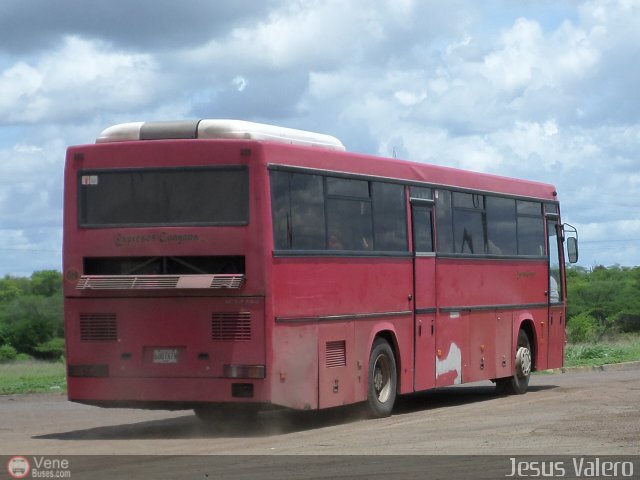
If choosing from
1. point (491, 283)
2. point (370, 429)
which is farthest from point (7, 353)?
point (370, 429)

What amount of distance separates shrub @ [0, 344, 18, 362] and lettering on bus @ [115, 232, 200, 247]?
5946 cm

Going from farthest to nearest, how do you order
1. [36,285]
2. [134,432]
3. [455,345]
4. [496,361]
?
[36,285] < [496,361] < [455,345] < [134,432]

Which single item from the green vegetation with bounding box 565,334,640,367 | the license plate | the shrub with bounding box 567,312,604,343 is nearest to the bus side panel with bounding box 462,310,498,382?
the license plate

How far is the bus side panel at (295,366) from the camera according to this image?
15.9m

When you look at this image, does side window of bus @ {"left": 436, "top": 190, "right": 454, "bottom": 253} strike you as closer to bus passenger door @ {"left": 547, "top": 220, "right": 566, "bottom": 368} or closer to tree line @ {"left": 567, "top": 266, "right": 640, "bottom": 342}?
bus passenger door @ {"left": 547, "top": 220, "right": 566, "bottom": 368}

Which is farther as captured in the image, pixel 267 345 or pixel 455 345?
pixel 455 345

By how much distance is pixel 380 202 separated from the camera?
1858 centimetres

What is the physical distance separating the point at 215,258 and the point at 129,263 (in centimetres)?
111

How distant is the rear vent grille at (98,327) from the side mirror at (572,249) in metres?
10.7

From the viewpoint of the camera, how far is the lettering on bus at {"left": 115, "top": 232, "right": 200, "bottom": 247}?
16.1 m

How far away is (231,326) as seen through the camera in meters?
16.0

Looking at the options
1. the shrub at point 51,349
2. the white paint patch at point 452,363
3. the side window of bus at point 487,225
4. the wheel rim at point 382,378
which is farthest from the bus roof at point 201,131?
the shrub at point 51,349

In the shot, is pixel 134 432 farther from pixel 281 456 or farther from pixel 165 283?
pixel 281 456

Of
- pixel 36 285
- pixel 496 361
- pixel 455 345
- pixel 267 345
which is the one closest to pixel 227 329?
pixel 267 345
